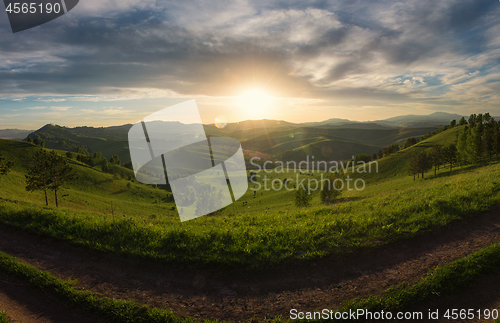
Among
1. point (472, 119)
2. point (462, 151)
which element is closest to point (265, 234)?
point (462, 151)

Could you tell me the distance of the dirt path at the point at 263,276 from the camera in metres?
5.98

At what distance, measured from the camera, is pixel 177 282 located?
691 centimetres

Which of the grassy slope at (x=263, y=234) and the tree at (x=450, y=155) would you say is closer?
the grassy slope at (x=263, y=234)

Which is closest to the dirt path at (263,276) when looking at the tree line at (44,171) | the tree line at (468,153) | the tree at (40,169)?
the tree at (40,169)

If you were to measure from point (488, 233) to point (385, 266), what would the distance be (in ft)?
14.5

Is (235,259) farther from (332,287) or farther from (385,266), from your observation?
(385,266)

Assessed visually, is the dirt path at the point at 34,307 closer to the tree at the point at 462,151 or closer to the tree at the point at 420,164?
the tree at the point at 420,164

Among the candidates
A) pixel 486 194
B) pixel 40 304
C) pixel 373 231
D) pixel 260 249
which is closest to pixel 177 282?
pixel 260 249

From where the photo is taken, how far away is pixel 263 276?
273 inches

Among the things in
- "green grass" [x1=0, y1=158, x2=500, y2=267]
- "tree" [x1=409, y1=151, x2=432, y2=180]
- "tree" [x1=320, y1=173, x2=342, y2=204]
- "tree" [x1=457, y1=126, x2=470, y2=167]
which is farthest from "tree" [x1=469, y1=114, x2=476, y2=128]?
"green grass" [x1=0, y1=158, x2=500, y2=267]

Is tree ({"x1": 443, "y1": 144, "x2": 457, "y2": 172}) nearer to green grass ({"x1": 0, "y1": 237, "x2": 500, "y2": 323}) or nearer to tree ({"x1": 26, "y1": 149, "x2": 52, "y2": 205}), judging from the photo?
green grass ({"x1": 0, "y1": 237, "x2": 500, "y2": 323})

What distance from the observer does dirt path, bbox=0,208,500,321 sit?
19.6 ft

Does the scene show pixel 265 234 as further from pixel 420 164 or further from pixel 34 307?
pixel 420 164

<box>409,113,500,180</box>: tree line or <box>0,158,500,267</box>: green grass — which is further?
<box>409,113,500,180</box>: tree line
